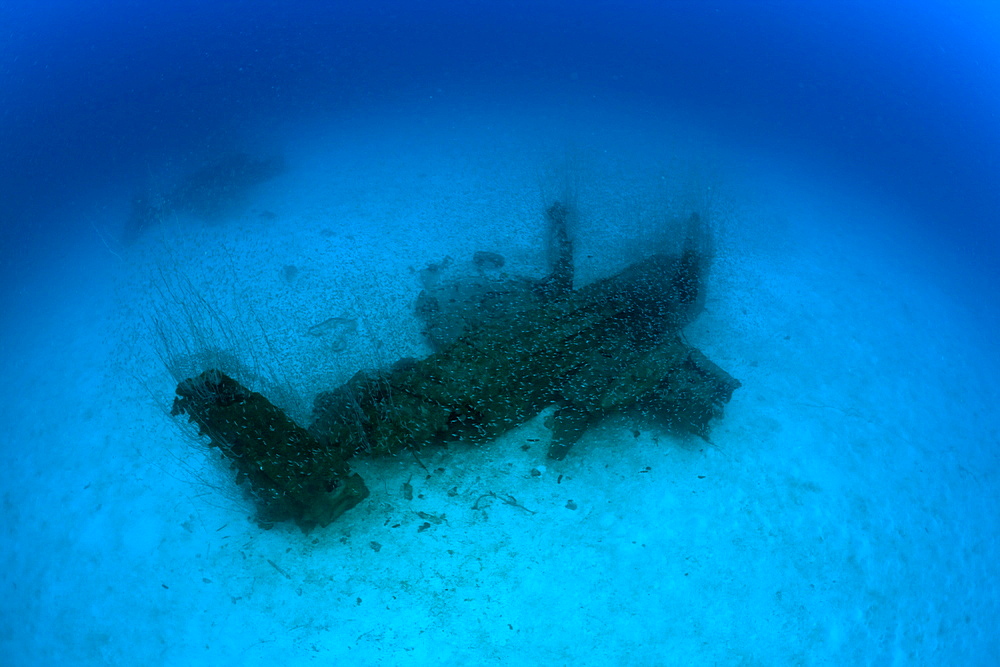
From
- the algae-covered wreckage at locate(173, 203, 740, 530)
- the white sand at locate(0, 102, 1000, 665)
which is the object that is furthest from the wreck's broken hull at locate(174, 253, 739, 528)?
the white sand at locate(0, 102, 1000, 665)

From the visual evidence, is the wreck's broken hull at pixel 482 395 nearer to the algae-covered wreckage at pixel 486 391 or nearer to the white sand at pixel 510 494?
the algae-covered wreckage at pixel 486 391

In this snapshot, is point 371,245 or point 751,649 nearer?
point 751,649

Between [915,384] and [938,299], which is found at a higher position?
[938,299]

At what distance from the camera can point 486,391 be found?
372cm

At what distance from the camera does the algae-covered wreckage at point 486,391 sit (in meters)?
3.37

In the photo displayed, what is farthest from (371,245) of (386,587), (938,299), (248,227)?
(938,299)

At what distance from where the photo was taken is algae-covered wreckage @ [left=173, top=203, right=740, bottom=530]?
3.37 m

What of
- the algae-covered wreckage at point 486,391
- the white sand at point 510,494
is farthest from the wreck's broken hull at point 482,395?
the white sand at point 510,494

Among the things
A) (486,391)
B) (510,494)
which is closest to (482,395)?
(486,391)

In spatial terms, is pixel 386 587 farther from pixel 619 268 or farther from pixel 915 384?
pixel 915 384

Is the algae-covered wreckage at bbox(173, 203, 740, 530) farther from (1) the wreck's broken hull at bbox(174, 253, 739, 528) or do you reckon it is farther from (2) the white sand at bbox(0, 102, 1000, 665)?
(2) the white sand at bbox(0, 102, 1000, 665)

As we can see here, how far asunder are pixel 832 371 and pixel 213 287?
5.85 metres

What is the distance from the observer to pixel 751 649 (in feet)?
11.3

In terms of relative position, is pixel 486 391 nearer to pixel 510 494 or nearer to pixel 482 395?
pixel 482 395
